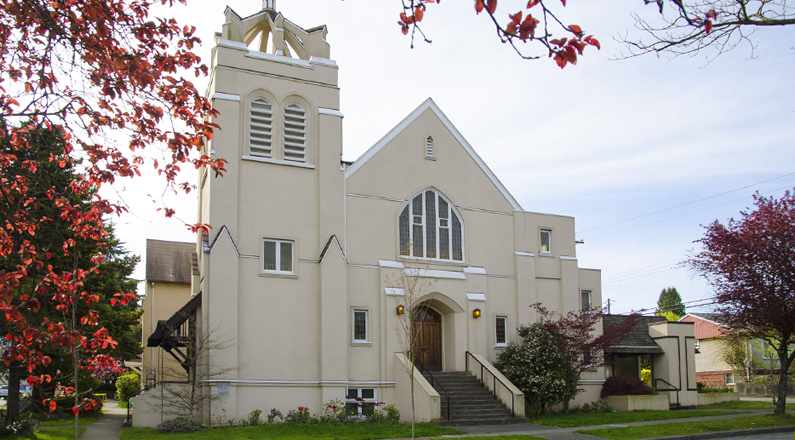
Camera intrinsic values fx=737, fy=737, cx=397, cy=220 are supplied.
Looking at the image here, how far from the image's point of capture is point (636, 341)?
30.3 m

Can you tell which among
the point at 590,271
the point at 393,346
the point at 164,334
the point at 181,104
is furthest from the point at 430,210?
the point at 181,104

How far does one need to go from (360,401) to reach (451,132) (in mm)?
10290

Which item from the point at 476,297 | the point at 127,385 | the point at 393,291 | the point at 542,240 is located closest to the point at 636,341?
the point at 542,240

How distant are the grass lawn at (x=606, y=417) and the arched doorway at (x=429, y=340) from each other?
163 inches

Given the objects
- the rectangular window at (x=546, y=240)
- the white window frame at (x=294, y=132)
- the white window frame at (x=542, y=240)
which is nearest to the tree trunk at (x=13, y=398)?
the white window frame at (x=294, y=132)

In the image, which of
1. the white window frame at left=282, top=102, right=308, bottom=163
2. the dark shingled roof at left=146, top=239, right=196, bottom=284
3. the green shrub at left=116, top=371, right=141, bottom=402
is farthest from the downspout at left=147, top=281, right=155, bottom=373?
the white window frame at left=282, top=102, right=308, bottom=163

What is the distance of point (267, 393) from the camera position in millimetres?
22016

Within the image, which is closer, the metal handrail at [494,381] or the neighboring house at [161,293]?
the metal handrail at [494,381]

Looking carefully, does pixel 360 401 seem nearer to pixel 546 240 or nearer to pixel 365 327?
pixel 365 327

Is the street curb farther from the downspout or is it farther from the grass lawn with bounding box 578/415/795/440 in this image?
the downspout

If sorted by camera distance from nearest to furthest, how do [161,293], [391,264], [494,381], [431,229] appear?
[494,381]
[391,264]
[431,229]
[161,293]

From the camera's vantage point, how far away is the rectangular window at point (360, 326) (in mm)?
23875

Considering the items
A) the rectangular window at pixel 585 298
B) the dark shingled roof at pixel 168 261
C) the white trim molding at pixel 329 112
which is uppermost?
the white trim molding at pixel 329 112

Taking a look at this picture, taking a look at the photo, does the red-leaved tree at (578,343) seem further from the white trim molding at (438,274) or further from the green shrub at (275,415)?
the green shrub at (275,415)
